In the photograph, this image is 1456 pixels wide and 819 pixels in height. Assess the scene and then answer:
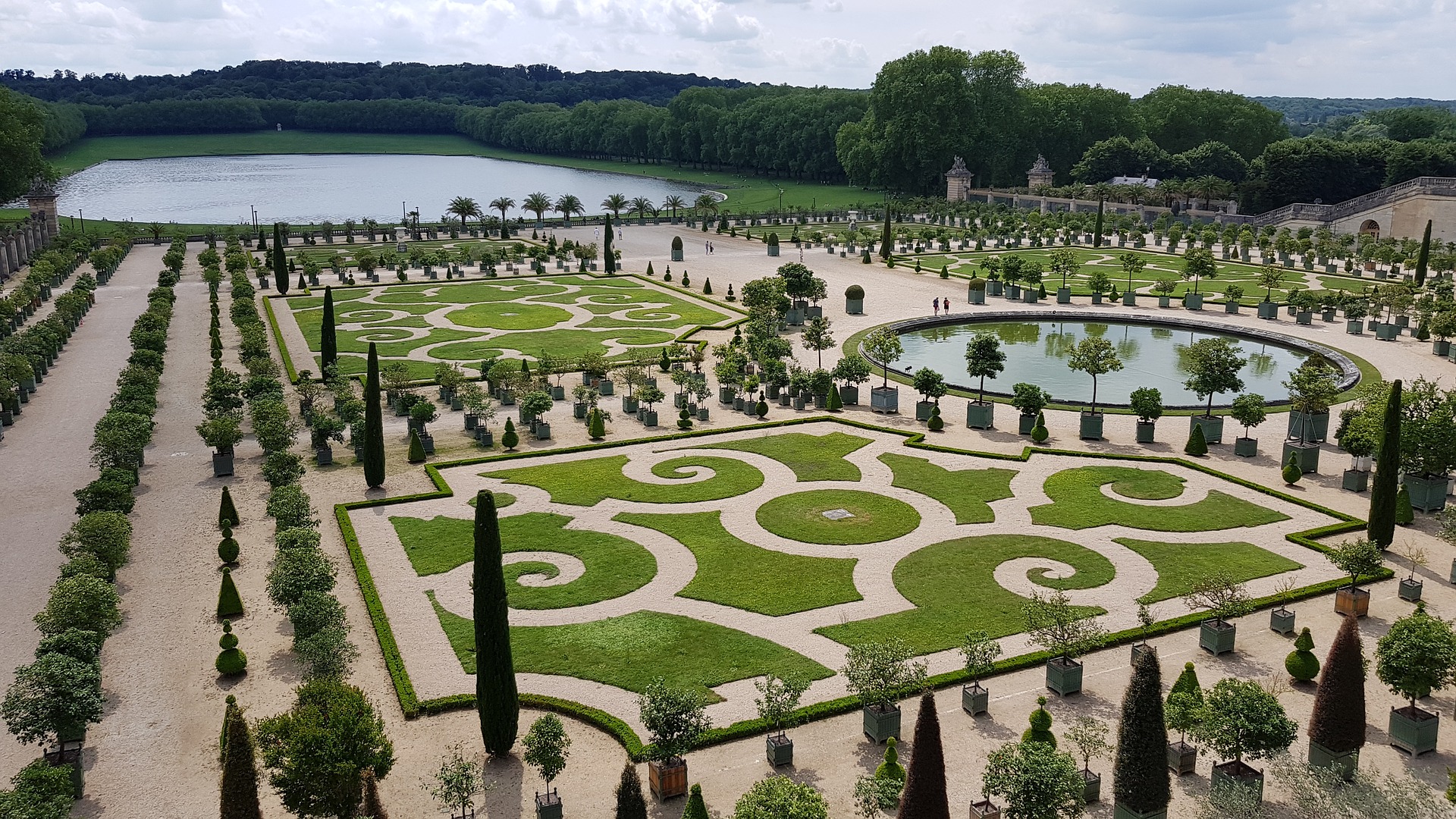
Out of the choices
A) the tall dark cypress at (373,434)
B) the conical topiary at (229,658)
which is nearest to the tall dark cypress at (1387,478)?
the conical topiary at (229,658)

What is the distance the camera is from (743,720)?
21984 mm

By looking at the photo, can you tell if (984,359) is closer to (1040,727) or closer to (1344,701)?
(1040,727)

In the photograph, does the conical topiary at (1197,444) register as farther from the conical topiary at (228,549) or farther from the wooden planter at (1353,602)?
the conical topiary at (228,549)

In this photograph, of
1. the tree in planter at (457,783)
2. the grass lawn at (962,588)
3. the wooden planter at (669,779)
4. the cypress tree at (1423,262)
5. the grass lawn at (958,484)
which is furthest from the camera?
the cypress tree at (1423,262)

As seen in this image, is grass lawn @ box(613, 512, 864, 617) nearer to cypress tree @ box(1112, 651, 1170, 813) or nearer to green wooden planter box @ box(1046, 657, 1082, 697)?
green wooden planter box @ box(1046, 657, 1082, 697)

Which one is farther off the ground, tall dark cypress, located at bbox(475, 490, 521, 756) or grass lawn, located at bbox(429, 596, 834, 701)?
tall dark cypress, located at bbox(475, 490, 521, 756)

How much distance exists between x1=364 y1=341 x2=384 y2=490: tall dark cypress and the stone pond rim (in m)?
22.6

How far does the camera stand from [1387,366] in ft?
168

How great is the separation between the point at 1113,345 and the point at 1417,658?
40568mm

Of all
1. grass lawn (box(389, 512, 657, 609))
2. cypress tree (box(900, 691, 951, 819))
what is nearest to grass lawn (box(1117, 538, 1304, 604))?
cypress tree (box(900, 691, 951, 819))

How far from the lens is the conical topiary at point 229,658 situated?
78.8 ft

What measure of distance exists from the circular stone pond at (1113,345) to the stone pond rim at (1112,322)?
0.21 ft

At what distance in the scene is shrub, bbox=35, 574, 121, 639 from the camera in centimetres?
2366

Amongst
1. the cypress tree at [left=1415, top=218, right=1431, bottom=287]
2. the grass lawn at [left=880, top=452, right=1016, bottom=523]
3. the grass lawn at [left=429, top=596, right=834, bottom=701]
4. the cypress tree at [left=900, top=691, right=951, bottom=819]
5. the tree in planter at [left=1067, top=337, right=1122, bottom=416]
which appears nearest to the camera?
the cypress tree at [left=900, top=691, right=951, bottom=819]
